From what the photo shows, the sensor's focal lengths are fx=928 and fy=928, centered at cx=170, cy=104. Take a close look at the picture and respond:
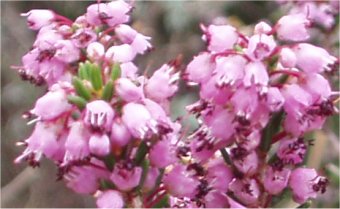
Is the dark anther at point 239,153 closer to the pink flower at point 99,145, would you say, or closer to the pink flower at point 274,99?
the pink flower at point 274,99

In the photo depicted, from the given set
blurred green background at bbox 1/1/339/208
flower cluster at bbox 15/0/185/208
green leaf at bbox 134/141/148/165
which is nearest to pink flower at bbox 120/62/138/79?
flower cluster at bbox 15/0/185/208

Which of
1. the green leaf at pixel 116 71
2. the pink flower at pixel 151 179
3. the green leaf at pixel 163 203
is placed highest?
the green leaf at pixel 116 71

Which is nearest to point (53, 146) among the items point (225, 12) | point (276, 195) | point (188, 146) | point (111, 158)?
point (111, 158)

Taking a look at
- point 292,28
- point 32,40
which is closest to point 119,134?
point 292,28

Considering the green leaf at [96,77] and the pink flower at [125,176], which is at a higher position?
the green leaf at [96,77]

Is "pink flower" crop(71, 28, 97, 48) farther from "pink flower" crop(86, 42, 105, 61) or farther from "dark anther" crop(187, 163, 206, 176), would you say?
"dark anther" crop(187, 163, 206, 176)

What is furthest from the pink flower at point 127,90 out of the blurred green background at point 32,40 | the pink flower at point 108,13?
the blurred green background at point 32,40
